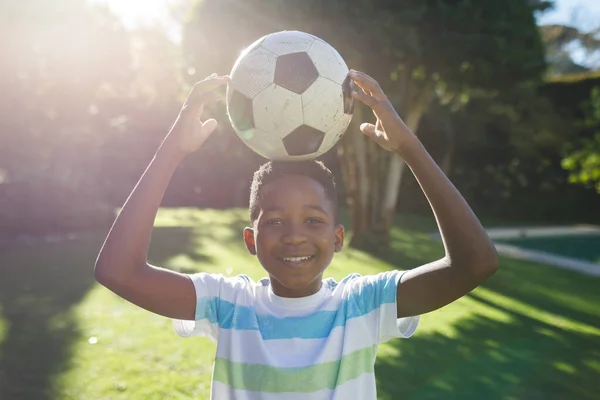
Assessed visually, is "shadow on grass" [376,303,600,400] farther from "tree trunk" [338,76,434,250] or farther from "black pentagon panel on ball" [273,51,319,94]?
A: "tree trunk" [338,76,434,250]

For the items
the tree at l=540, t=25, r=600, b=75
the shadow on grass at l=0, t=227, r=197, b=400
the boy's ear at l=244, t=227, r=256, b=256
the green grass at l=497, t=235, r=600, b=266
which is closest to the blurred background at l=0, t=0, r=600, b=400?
the shadow on grass at l=0, t=227, r=197, b=400

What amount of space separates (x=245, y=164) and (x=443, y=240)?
22706 millimetres

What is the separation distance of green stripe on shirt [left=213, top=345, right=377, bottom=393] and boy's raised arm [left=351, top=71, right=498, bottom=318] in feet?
0.85

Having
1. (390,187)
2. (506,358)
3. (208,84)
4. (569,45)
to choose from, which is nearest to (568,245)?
(390,187)

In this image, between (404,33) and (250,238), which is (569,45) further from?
(250,238)

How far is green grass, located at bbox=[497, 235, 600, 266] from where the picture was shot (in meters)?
13.0

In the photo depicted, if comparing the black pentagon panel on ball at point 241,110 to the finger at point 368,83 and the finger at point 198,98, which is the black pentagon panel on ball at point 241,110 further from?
the finger at point 368,83

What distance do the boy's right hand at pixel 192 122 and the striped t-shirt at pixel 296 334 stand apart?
0.48m

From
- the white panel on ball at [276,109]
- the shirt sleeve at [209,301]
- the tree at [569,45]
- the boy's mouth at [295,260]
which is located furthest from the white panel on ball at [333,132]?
the tree at [569,45]

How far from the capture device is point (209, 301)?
2.06 metres

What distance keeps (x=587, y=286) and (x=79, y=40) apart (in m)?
19.3

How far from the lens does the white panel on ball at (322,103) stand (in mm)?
2389

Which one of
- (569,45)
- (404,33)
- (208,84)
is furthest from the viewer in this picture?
(569,45)

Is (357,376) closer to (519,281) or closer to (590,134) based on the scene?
(519,281)
